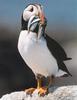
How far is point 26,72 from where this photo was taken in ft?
12.6

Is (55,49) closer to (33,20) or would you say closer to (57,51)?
(57,51)

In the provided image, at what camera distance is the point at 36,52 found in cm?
280

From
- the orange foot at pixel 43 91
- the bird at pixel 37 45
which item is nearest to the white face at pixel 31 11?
the bird at pixel 37 45

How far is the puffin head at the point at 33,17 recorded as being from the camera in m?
2.80

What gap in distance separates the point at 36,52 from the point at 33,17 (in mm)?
148

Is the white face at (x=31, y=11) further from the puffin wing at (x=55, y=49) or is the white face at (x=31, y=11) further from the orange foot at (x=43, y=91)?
the orange foot at (x=43, y=91)

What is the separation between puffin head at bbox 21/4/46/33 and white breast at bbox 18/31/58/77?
31 mm

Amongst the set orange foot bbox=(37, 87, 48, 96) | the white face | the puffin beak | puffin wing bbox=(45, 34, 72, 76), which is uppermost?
the white face

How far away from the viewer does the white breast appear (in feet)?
9.18

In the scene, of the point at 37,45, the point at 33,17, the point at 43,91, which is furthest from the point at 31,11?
the point at 43,91

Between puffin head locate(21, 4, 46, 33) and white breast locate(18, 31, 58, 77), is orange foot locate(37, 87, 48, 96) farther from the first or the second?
puffin head locate(21, 4, 46, 33)

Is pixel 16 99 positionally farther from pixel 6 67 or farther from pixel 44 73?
pixel 6 67

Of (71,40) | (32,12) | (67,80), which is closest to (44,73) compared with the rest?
(32,12)

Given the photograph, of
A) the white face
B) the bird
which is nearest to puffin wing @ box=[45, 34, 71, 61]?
the bird
